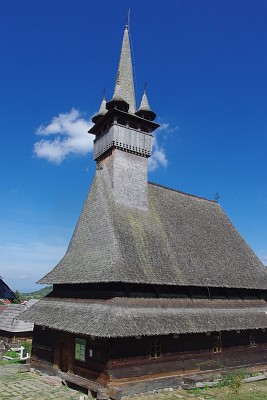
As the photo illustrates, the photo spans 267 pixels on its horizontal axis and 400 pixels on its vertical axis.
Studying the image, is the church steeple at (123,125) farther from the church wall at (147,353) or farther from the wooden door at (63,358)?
the wooden door at (63,358)

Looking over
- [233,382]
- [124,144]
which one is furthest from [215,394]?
[124,144]

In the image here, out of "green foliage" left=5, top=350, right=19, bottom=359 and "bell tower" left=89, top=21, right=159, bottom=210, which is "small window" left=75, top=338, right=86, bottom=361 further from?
A: "green foliage" left=5, top=350, right=19, bottom=359

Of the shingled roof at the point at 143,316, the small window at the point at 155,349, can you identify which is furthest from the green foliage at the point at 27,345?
the small window at the point at 155,349

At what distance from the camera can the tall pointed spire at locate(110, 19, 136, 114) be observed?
24.3m

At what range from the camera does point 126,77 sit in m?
25.4

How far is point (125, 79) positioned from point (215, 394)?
19914 mm

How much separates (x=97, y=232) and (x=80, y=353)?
20.3 feet

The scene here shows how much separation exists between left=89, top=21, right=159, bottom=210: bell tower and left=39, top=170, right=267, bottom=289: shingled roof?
746 mm

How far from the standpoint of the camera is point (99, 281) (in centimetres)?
1644

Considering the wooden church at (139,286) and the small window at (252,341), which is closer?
the wooden church at (139,286)

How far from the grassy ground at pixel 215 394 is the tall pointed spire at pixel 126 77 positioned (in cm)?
1666

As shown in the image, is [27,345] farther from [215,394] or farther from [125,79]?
[125,79]

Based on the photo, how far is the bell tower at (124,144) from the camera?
71.2ft

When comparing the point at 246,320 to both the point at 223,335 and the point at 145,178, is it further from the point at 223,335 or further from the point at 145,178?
the point at 145,178
